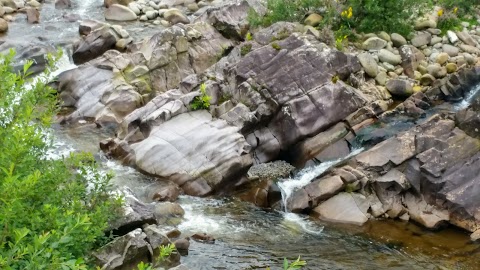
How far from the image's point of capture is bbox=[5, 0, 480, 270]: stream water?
14812 mm

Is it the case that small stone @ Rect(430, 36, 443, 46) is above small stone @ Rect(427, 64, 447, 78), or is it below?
above

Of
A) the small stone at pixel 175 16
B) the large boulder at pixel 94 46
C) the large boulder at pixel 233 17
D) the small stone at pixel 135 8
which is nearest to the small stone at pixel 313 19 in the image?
the large boulder at pixel 233 17

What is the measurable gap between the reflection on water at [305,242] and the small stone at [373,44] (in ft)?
29.1

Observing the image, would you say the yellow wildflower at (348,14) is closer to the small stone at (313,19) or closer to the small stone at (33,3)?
the small stone at (313,19)

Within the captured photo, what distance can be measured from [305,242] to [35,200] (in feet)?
28.9

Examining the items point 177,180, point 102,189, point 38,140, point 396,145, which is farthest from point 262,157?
point 38,140

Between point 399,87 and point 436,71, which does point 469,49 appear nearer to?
point 436,71

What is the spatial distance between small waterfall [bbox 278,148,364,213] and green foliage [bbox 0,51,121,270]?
849cm

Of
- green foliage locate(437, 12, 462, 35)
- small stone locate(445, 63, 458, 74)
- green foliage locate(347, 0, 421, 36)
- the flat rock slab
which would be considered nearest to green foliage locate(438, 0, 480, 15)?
green foliage locate(437, 12, 462, 35)

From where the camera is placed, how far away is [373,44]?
23578mm

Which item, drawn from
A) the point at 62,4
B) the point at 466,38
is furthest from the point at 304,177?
the point at 62,4

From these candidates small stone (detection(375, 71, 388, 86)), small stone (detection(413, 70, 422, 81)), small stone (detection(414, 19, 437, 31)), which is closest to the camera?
small stone (detection(375, 71, 388, 86))

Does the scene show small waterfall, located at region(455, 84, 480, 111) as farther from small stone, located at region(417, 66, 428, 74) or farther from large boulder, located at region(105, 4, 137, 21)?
large boulder, located at region(105, 4, 137, 21)

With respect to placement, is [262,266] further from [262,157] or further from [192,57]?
[192,57]
